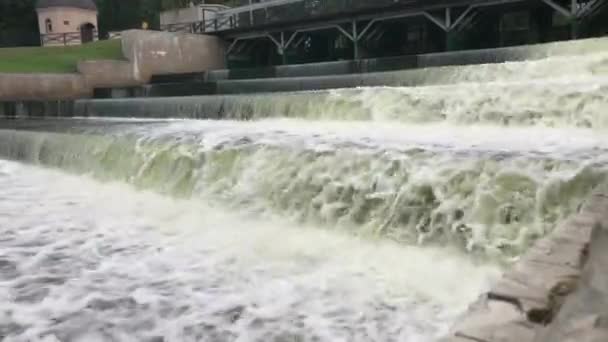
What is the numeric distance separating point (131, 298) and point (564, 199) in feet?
8.61

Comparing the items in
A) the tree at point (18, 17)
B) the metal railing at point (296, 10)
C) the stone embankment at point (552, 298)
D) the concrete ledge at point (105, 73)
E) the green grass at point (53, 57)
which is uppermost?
the tree at point (18, 17)

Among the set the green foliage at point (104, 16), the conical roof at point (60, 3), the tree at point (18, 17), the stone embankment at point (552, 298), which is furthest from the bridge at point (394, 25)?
the tree at point (18, 17)

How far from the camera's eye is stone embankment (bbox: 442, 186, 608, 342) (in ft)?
5.52

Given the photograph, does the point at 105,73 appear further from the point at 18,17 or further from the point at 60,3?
the point at 18,17

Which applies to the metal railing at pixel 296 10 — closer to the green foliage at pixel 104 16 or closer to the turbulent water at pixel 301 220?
the turbulent water at pixel 301 220

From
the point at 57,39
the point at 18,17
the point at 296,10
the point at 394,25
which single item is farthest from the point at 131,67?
the point at 18,17

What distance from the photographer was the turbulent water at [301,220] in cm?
283

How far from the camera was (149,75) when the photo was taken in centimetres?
1816

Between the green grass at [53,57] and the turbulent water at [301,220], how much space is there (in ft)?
36.3

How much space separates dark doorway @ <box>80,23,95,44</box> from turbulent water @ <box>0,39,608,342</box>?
1151 inches

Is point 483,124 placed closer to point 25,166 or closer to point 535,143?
point 535,143

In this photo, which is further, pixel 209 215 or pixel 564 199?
pixel 209 215

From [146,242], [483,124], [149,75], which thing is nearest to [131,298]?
[146,242]

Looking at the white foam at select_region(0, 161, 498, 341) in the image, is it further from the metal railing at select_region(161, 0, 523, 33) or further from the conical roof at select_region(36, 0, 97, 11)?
the conical roof at select_region(36, 0, 97, 11)
